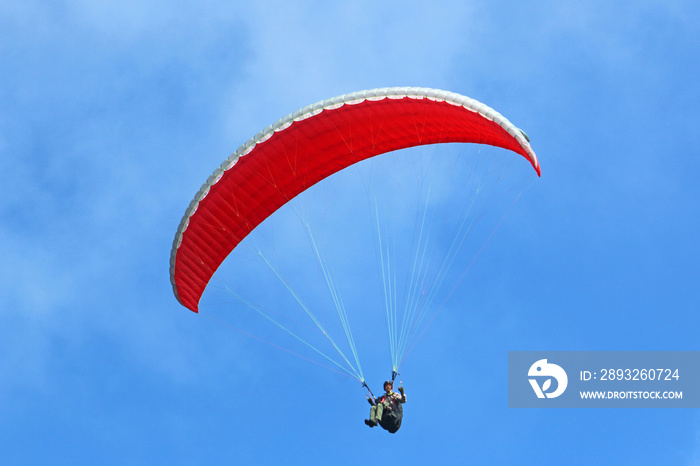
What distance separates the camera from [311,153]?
2283 centimetres

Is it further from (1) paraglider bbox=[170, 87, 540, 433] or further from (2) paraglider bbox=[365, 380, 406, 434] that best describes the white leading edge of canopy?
(2) paraglider bbox=[365, 380, 406, 434]

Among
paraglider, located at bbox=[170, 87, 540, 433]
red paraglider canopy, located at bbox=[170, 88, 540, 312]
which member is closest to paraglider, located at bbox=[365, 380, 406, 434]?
paraglider, located at bbox=[170, 87, 540, 433]

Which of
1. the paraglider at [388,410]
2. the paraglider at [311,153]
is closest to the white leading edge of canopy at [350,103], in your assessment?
the paraglider at [311,153]

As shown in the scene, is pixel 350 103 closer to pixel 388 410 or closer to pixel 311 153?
pixel 311 153

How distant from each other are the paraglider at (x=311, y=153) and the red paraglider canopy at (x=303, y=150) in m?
0.02

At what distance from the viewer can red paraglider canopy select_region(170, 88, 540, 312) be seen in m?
21.1

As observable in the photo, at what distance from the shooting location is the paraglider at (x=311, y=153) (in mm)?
20938

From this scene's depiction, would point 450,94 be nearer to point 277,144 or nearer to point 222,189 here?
point 277,144

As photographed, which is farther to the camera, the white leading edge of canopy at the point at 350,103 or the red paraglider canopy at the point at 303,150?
the red paraglider canopy at the point at 303,150

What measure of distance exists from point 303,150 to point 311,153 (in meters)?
0.26

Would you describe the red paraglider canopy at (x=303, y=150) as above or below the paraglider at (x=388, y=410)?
above

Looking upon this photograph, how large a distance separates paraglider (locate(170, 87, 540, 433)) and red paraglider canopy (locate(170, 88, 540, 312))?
0.02 meters

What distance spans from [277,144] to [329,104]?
5.08 feet

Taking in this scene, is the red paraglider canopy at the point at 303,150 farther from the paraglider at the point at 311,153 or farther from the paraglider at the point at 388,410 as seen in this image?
the paraglider at the point at 388,410
